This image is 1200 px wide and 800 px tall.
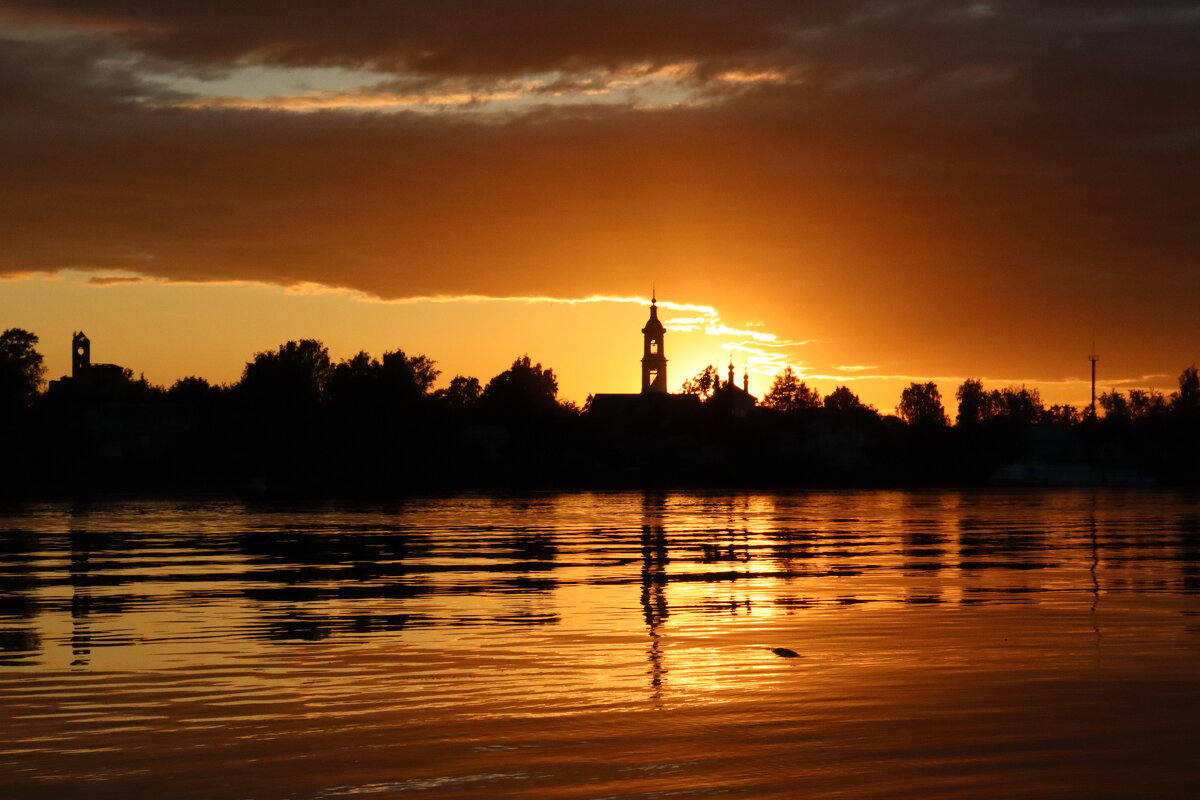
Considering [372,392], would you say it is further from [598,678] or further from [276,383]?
[598,678]

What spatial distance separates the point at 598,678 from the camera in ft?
61.7

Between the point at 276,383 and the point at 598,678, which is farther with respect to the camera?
the point at 276,383

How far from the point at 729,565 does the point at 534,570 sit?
6110mm

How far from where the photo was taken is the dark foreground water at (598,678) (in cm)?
1334

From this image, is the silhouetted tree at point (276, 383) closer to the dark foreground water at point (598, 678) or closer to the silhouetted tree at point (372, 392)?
the silhouetted tree at point (372, 392)

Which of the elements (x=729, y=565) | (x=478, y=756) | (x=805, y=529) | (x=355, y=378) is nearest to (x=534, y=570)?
(x=729, y=565)

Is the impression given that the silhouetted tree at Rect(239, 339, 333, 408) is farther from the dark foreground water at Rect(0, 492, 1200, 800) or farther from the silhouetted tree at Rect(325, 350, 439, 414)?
the dark foreground water at Rect(0, 492, 1200, 800)

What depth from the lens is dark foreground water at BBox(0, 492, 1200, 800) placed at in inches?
525

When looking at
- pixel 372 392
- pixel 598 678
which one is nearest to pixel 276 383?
pixel 372 392

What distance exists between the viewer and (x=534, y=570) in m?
38.2

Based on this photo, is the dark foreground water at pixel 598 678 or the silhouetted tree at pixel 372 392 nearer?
the dark foreground water at pixel 598 678

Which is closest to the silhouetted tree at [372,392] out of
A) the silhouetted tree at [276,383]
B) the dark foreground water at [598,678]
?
the silhouetted tree at [276,383]

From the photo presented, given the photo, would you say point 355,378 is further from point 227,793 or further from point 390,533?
point 227,793

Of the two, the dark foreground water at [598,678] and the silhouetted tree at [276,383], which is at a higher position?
the silhouetted tree at [276,383]
